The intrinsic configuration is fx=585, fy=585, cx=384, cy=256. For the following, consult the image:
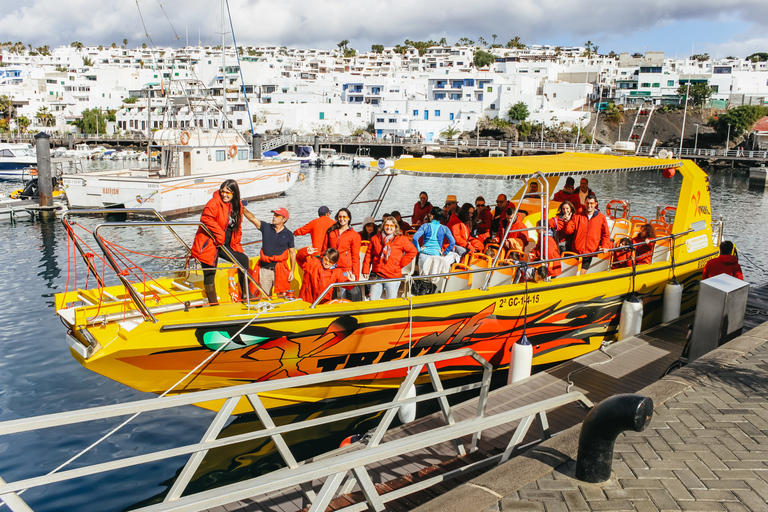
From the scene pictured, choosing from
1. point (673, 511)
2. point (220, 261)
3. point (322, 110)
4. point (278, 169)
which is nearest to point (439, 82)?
point (322, 110)

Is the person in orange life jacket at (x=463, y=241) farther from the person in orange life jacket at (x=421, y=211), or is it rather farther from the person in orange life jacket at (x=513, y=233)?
the person in orange life jacket at (x=421, y=211)

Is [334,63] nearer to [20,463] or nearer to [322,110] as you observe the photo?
[322,110]

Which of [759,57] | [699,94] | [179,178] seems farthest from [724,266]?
[759,57]

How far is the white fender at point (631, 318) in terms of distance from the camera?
9.04 metres

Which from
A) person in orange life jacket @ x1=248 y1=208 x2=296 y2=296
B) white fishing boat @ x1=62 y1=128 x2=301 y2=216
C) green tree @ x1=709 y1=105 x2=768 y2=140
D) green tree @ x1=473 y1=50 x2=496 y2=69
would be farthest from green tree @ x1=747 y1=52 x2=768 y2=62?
person in orange life jacket @ x1=248 y1=208 x2=296 y2=296

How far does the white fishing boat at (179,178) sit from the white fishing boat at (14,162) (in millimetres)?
18193

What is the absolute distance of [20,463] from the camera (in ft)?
22.8

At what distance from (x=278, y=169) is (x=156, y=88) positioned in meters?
67.8

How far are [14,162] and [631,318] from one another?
148 ft

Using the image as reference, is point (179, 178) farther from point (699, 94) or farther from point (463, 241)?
point (699, 94)

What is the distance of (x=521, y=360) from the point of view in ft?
24.6

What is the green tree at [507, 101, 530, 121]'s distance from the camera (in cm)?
7575

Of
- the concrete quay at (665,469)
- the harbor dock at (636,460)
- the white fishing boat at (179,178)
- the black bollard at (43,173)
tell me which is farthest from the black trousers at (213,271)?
the black bollard at (43,173)

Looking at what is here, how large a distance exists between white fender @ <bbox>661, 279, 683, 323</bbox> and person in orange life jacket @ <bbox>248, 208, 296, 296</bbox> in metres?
6.30
